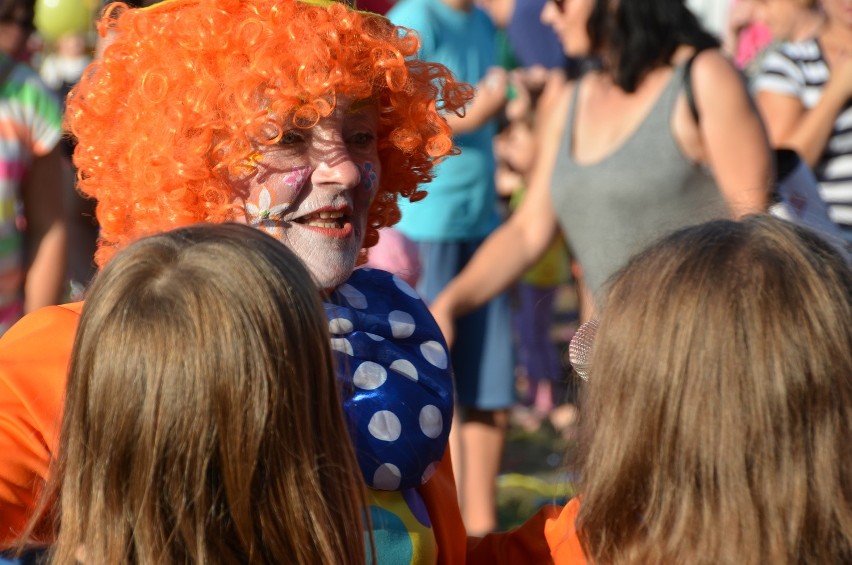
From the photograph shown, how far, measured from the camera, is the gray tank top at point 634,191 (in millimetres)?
3273

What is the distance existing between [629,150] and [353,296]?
1.62m

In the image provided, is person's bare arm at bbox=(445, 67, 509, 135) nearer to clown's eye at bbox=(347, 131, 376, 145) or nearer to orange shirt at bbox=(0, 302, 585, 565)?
clown's eye at bbox=(347, 131, 376, 145)

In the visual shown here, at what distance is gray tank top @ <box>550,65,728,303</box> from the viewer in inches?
129

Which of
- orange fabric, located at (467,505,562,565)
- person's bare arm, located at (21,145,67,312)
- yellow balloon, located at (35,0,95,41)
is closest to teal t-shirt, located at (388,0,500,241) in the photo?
person's bare arm, located at (21,145,67,312)

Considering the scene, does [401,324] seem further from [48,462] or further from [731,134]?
[731,134]

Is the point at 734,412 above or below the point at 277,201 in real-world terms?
below

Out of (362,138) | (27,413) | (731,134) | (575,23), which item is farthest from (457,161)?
(27,413)

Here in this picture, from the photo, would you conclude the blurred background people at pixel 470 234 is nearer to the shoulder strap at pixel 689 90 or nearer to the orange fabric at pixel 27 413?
the shoulder strap at pixel 689 90

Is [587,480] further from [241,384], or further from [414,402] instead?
[241,384]

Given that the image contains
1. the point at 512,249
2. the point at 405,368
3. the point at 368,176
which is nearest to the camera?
the point at 405,368

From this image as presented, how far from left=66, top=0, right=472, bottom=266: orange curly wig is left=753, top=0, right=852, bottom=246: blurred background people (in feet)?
7.85

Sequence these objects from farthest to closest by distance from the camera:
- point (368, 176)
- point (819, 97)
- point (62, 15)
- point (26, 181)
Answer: point (62, 15), point (819, 97), point (26, 181), point (368, 176)

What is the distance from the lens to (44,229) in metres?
3.97

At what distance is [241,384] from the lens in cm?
138
